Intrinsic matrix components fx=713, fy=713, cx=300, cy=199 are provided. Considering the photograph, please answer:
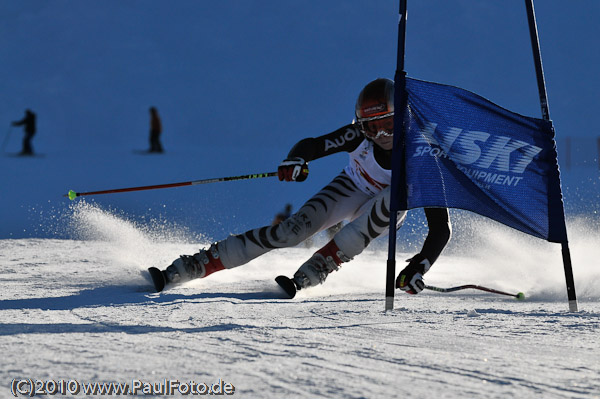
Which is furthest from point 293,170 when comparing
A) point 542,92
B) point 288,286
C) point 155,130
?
point 155,130

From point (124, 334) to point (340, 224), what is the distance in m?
2.99

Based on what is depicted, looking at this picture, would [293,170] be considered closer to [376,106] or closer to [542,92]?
[376,106]

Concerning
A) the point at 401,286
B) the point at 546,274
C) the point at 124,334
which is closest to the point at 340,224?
the point at 401,286

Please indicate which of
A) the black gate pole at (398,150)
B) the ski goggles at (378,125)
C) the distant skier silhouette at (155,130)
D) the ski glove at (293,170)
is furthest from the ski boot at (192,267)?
the distant skier silhouette at (155,130)

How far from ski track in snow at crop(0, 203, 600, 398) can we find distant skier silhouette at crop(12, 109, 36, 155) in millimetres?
14541

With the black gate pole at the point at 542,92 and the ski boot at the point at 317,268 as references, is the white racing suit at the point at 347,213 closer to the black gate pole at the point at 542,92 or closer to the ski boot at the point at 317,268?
the ski boot at the point at 317,268

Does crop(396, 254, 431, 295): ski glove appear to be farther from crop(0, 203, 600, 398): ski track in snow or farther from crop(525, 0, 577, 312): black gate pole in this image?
crop(525, 0, 577, 312): black gate pole

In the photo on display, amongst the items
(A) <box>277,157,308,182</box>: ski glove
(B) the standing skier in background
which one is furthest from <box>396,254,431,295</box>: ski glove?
(A) <box>277,157,308,182</box>: ski glove

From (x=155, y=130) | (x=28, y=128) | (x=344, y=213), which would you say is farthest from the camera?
(x=155, y=130)

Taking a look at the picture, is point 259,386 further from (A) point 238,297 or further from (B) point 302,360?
(A) point 238,297

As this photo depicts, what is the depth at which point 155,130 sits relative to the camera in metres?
20.3

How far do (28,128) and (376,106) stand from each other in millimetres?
17108

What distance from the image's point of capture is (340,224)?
5.68 metres

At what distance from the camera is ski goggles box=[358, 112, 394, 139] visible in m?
4.76
